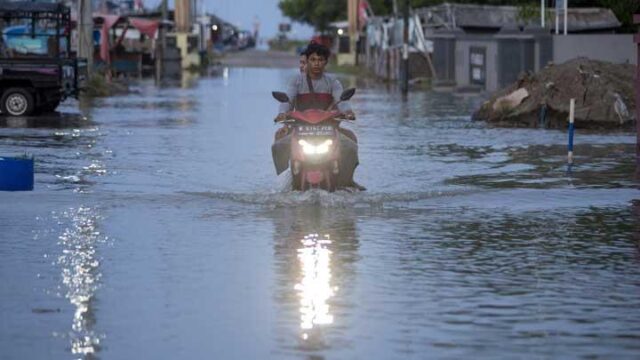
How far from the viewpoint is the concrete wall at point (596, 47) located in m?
50.6

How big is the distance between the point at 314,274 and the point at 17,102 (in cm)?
2506

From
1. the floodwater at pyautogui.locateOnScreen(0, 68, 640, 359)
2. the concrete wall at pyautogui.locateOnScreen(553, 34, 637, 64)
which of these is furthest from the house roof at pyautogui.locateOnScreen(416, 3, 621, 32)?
the floodwater at pyautogui.locateOnScreen(0, 68, 640, 359)

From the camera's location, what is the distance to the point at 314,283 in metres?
11.2

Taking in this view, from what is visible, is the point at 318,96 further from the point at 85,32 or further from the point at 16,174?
the point at 85,32

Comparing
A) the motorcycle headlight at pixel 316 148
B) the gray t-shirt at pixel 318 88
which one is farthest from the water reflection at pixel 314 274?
the gray t-shirt at pixel 318 88

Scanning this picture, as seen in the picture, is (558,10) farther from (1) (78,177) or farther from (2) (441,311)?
(2) (441,311)

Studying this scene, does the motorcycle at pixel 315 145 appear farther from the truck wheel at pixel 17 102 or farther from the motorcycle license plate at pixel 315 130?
the truck wheel at pixel 17 102

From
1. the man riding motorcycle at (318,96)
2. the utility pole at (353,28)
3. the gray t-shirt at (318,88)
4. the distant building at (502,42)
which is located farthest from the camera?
the utility pole at (353,28)

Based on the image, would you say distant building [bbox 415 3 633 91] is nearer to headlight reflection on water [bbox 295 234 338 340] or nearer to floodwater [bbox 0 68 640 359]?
floodwater [bbox 0 68 640 359]

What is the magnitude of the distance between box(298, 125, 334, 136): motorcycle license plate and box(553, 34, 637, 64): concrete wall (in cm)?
3495

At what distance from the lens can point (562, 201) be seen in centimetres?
1733

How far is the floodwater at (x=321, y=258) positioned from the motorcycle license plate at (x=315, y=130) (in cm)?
67

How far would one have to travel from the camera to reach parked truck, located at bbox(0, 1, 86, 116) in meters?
35.5

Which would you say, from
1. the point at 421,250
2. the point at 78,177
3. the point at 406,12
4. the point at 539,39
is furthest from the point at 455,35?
the point at 421,250
